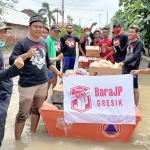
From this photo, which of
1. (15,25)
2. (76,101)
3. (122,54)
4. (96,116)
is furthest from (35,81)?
(15,25)

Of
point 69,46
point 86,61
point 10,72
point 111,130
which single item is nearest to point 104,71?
point 111,130

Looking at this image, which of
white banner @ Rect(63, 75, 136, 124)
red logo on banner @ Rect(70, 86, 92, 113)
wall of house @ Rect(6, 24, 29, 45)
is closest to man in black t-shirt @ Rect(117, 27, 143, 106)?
white banner @ Rect(63, 75, 136, 124)

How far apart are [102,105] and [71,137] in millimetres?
729

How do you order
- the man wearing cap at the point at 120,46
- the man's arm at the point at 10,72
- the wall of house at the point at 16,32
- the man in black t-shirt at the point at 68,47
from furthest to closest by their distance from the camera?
the wall of house at the point at 16,32
the man in black t-shirt at the point at 68,47
the man wearing cap at the point at 120,46
the man's arm at the point at 10,72

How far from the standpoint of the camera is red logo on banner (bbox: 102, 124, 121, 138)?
3.22 m

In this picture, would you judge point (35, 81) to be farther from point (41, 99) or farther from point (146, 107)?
point (146, 107)

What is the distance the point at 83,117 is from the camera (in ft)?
10.6

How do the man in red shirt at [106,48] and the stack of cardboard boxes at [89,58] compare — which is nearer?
the stack of cardboard boxes at [89,58]

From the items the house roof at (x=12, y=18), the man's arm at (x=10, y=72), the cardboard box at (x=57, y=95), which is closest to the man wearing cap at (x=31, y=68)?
the cardboard box at (x=57, y=95)

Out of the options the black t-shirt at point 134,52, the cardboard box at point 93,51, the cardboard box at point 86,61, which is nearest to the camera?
the black t-shirt at point 134,52

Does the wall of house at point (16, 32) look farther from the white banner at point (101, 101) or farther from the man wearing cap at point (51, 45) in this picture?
the white banner at point (101, 101)

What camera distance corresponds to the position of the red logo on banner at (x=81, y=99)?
327cm

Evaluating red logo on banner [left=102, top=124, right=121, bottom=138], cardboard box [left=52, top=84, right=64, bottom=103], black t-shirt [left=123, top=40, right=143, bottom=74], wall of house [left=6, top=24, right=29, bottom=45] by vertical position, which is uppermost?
wall of house [left=6, top=24, right=29, bottom=45]

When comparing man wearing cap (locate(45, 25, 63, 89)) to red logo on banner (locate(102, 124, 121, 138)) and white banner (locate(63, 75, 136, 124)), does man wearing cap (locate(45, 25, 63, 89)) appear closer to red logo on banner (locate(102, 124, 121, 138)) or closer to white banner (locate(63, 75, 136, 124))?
white banner (locate(63, 75, 136, 124))
